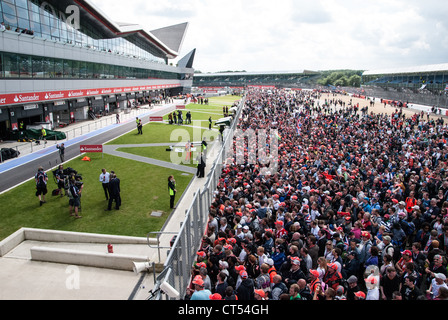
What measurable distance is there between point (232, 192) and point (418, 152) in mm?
13840

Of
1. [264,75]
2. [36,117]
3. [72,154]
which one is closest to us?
[72,154]

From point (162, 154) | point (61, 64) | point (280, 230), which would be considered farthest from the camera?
point (61, 64)

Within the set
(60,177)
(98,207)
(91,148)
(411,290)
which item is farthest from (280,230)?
(91,148)

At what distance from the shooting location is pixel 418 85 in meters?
67.2

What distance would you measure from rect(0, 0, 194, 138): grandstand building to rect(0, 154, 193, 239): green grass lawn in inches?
498

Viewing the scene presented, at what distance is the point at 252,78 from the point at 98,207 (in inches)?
5864

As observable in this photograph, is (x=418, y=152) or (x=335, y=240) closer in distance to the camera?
(x=335, y=240)

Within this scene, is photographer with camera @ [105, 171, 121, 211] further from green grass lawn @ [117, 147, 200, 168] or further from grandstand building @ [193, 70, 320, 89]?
grandstand building @ [193, 70, 320, 89]

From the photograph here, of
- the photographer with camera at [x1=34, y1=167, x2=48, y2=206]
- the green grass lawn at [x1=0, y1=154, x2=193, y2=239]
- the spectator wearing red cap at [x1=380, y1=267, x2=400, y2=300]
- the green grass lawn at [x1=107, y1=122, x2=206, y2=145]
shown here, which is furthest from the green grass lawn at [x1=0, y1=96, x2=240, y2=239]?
the spectator wearing red cap at [x1=380, y1=267, x2=400, y2=300]

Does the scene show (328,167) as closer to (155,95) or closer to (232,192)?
(232,192)

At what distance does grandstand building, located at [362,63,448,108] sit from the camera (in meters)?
47.8

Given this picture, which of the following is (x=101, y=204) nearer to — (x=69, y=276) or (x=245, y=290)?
(x=69, y=276)
